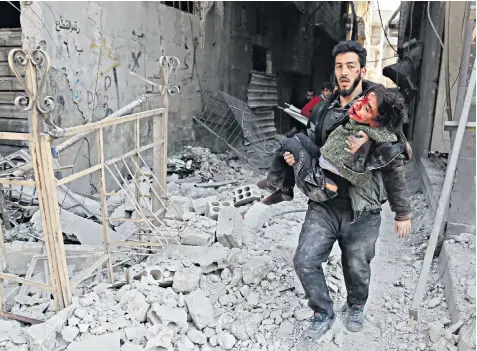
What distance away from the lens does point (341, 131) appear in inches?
86.7

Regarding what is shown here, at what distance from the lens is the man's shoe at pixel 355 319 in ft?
8.67

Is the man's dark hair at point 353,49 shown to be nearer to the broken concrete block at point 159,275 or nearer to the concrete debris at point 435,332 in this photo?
the concrete debris at point 435,332

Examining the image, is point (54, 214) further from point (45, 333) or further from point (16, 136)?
point (45, 333)

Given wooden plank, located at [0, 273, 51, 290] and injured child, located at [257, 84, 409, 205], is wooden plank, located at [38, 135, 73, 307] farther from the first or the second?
injured child, located at [257, 84, 409, 205]

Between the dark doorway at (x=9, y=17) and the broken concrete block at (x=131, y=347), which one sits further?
the dark doorway at (x=9, y=17)

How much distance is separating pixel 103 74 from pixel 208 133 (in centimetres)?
364

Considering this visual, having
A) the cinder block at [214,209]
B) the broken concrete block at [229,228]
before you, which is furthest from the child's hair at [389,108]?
the cinder block at [214,209]

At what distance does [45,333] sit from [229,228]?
192cm

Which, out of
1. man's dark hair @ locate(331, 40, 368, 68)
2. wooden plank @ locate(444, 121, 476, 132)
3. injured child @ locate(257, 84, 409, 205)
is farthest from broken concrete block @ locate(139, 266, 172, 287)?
wooden plank @ locate(444, 121, 476, 132)

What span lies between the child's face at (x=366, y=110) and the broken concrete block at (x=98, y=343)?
1.82m

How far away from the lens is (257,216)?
15.0 ft

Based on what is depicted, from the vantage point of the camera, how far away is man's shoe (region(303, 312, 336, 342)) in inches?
98.5

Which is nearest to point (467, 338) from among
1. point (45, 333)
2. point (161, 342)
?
point (161, 342)

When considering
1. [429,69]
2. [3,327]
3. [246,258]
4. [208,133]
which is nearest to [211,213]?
[246,258]
